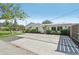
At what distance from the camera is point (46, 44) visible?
30.3ft

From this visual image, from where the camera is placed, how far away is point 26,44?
9250 mm

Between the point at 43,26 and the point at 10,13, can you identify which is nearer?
the point at 10,13

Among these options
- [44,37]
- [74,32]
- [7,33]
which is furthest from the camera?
[74,32]

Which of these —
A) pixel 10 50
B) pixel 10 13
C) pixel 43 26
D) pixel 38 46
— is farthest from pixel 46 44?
pixel 10 13

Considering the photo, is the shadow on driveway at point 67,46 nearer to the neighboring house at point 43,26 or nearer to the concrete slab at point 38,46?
the concrete slab at point 38,46

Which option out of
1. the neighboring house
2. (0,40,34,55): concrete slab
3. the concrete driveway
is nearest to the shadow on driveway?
the concrete driveway

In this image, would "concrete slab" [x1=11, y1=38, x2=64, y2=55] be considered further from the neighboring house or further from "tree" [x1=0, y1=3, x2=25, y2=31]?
"tree" [x1=0, y1=3, x2=25, y2=31]

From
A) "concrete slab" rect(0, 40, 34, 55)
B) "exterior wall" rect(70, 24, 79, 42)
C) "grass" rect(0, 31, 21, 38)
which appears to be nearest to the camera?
"concrete slab" rect(0, 40, 34, 55)

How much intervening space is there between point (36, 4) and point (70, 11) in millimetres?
1155

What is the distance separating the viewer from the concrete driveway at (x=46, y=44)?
9078 millimetres

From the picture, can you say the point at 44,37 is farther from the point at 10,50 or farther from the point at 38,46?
the point at 10,50

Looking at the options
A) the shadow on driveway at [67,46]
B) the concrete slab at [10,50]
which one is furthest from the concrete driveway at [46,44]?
the concrete slab at [10,50]

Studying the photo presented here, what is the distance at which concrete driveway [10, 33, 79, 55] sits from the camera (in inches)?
357
